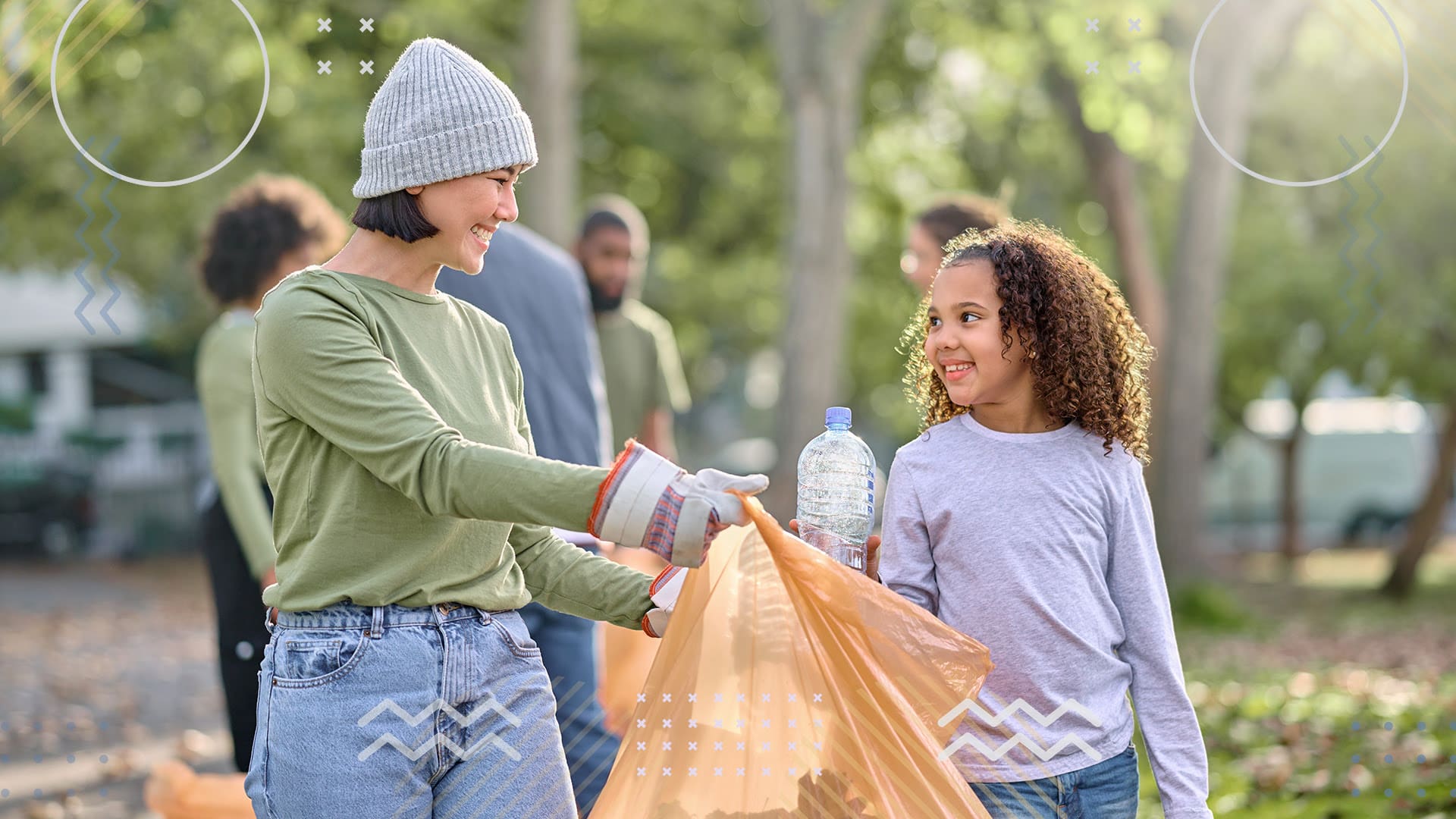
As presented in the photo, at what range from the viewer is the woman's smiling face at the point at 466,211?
2418 millimetres

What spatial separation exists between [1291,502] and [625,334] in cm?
1862

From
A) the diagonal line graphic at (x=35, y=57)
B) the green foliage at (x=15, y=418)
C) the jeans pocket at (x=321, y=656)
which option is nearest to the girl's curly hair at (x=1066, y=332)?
the jeans pocket at (x=321, y=656)

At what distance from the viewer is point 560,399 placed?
13.2 feet

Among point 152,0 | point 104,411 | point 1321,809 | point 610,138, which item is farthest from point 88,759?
point 104,411

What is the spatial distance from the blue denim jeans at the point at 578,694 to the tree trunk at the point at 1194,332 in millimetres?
9213

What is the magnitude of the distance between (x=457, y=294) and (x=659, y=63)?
14617 mm

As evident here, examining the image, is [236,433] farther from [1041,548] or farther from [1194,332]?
[1194,332]

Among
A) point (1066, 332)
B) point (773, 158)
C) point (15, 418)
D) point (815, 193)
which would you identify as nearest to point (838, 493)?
point (1066, 332)

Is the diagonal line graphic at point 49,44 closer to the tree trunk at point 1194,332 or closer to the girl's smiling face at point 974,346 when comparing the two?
the girl's smiling face at point 974,346

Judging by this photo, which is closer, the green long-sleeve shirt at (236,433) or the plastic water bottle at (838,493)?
the plastic water bottle at (838,493)

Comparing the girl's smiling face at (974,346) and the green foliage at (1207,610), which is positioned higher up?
the girl's smiling face at (974,346)

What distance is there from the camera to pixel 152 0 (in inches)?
204

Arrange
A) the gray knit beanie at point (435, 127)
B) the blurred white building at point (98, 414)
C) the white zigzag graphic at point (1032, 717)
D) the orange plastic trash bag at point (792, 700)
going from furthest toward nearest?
the blurred white building at point (98, 414) < the white zigzag graphic at point (1032, 717) < the orange plastic trash bag at point (792, 700) < the gray knit beanie at point (435, 127)

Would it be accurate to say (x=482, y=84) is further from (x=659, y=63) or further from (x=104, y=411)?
(x=104, y=411)
